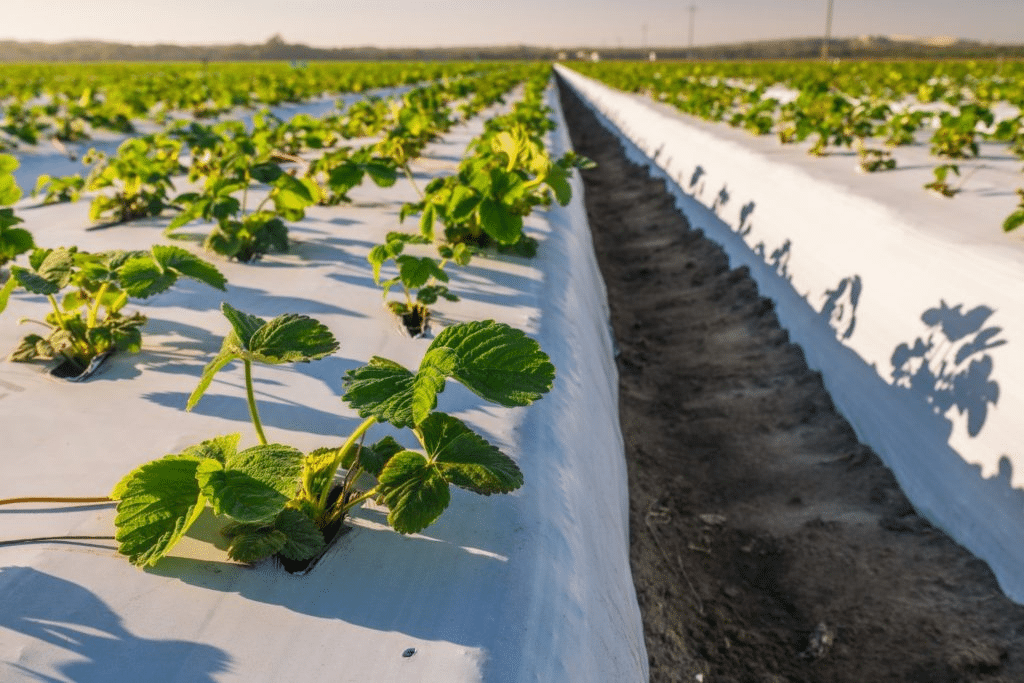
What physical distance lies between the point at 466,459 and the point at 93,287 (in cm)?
181

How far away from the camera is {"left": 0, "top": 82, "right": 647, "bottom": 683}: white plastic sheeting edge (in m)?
1.29

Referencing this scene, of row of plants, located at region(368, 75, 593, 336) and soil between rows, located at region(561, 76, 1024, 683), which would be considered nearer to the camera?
soil between rows, located at region(561, 76, 1024, 683)

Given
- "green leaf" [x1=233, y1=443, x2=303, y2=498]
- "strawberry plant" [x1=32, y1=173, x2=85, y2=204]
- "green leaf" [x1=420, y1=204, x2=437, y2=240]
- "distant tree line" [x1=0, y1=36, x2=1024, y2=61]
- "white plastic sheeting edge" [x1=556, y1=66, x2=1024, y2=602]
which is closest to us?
"green leaf" [x1=233, y1=443, x2=303, y2=498]

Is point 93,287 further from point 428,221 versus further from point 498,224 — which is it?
point 498,224

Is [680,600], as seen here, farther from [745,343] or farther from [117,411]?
[745,343]

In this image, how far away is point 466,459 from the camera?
152 centimetres

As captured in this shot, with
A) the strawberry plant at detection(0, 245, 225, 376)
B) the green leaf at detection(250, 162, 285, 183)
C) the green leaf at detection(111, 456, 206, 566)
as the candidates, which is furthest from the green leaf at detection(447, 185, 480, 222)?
the green leaf at detection(111, 456, 206, 566)

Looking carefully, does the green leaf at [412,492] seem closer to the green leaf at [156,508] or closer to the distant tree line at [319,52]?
the green leaf at [156,508]

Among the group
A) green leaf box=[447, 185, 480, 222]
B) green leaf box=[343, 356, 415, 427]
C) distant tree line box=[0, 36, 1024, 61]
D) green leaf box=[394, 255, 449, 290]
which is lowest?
green leaf box=[394, 255, 449, 290]

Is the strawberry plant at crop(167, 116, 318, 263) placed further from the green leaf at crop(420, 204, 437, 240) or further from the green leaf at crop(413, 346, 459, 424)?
the green leaf at crop(413, 346, 459, 424)

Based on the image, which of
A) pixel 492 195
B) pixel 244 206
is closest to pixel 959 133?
pixel 492 195

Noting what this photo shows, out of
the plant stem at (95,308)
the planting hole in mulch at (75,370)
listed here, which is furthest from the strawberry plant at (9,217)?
the planting hole in mulch at (75,370)

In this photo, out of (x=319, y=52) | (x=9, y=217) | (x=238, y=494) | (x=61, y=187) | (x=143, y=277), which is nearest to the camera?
(x=238, y=494)

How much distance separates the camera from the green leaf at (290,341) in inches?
59.2
